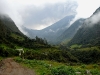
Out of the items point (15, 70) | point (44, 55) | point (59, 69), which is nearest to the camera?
point (59, 69)

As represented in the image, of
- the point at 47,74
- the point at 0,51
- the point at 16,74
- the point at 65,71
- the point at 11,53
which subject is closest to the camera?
the point at 65,71

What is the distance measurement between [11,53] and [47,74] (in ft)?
233

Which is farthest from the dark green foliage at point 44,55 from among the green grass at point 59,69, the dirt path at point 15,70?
the green grass at point 59,69

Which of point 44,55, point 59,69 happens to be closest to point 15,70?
point 59,69

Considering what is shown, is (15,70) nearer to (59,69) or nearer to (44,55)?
(59,69)

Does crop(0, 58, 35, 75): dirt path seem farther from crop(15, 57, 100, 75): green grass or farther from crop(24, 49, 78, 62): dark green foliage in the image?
crop(24, 49, 78, 62): dark green foliage

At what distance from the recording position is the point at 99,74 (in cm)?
2764

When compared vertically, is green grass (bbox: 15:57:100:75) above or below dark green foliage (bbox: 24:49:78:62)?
below

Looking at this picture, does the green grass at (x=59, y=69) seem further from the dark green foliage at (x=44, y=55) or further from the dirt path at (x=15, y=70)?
the dark green foliage at (x=44, y=55)

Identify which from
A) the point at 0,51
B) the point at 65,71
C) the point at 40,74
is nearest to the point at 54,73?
the point at 65,71

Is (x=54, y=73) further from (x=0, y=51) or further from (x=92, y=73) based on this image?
(x=0, y=51)

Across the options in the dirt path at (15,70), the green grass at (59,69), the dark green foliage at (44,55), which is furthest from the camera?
the dark green foliage at (44,55)

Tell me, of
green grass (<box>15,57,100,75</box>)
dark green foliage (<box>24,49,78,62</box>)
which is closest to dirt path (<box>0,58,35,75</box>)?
green grass (<box>15,57,100,75</box>)

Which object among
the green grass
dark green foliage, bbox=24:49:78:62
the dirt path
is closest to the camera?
the green grass
